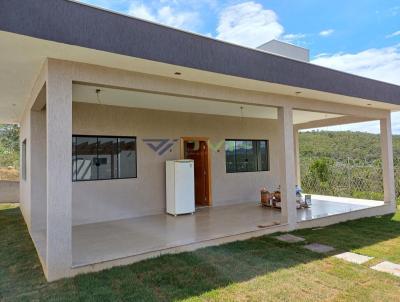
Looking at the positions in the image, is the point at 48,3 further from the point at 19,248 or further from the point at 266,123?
the point at 266,123

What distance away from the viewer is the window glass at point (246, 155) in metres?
10.6

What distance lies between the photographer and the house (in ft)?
13.4

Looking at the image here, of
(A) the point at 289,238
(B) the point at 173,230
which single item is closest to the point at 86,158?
(B) the point at 173,230

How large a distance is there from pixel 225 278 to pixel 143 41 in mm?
3677

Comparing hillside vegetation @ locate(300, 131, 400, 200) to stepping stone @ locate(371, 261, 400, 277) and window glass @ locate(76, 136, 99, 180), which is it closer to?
stepping stone @ locate(371, 261, 400, 277)

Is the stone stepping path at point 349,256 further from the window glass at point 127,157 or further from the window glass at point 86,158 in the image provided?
the window glass at point 86,158

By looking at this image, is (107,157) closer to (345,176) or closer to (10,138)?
(345,176)

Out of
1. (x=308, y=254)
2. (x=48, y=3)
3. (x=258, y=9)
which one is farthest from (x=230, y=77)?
(x=258, y=9)

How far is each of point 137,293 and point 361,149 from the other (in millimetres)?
23067

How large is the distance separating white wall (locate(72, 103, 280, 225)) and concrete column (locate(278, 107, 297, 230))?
3534 millimetres

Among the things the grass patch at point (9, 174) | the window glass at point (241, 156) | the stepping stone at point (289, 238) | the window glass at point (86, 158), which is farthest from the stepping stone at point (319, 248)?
the grass patch at point (9, 174)

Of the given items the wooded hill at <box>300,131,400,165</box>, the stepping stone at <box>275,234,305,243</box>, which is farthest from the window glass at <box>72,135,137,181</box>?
the wooded hill at <box>300,131,400,165</box>

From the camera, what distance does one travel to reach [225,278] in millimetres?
4160

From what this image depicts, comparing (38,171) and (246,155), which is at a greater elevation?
(246,155)
